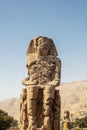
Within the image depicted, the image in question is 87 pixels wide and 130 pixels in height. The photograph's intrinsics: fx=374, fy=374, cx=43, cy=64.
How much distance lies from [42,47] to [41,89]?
1.46 meters

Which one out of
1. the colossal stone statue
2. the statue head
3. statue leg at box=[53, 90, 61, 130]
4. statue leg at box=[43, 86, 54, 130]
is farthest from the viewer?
the statue head

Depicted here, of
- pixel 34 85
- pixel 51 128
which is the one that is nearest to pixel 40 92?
pixel 34 85

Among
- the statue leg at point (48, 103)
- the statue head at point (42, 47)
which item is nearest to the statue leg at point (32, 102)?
the statue leg at point (48, 103)

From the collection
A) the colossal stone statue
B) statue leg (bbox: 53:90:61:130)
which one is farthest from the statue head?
statue leg (bbox: 53:90:61:130)

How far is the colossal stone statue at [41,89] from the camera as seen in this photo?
1207 cm

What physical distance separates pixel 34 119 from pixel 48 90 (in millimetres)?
1057

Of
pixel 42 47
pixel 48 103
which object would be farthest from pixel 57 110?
pixel 42 47

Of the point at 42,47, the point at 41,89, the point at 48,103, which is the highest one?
the point at 42,47

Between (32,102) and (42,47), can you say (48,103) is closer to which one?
(32,102)

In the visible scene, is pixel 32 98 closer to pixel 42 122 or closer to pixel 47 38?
pixel 42 122

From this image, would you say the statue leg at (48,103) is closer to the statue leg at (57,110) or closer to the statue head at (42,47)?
the statue leg at (57,110)

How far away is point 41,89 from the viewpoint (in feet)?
40.3

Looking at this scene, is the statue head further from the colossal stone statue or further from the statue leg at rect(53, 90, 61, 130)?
the statue leg at rect(53, 90, 61, 130)

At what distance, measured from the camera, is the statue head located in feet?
41.9
